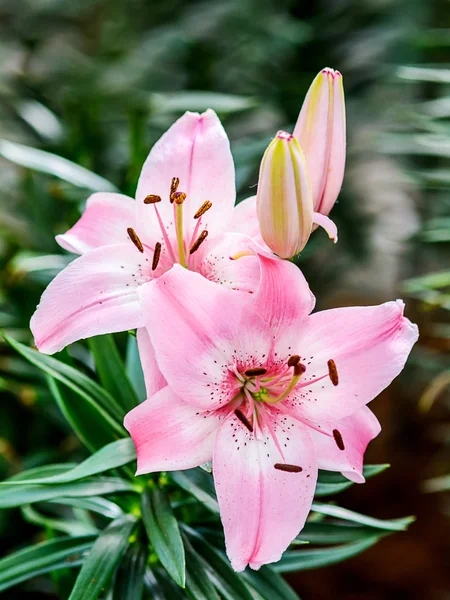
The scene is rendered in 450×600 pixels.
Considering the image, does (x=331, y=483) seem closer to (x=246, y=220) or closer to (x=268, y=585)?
(x=268, y=585)

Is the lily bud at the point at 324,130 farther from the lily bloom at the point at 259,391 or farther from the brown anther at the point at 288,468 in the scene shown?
the brown anther at the point at 288,468

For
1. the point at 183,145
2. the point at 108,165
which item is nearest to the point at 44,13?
the point at 108,165

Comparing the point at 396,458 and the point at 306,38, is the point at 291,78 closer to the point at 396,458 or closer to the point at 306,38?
the point at 306,38

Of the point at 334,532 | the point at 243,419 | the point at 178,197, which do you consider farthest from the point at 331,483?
the point at 178,197

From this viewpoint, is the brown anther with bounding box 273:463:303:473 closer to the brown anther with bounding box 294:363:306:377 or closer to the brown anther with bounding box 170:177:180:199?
the brown anther with bounding box 294:363:306:377

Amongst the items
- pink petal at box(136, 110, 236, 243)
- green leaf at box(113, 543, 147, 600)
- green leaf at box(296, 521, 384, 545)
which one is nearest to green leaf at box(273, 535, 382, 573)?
green leaf at box(296, 521, 384, 545)

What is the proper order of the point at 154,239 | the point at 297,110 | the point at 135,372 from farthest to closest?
the point at 297,110
the point at 135,372
the point at 154,239
